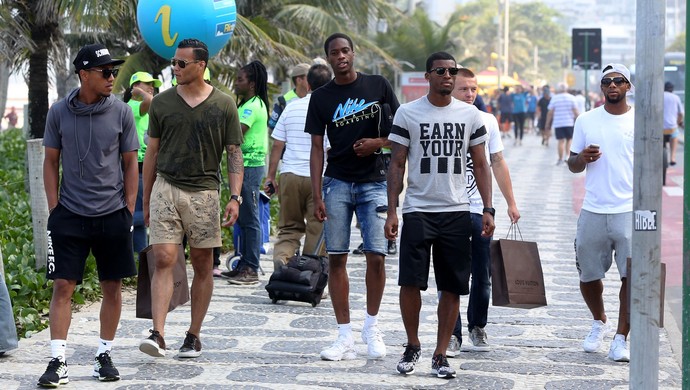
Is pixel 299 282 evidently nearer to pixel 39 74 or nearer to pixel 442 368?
pixel 442 368

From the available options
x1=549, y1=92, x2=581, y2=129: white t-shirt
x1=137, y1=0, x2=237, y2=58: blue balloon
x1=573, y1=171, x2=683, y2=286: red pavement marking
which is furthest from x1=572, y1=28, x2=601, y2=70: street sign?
x1=137, y1=0, x2=237, y2=58: blue balloon

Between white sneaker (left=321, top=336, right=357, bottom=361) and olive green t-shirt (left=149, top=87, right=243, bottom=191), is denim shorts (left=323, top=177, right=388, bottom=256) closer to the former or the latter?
white sneaker (left=321, top=336, right=357, bottom=361)

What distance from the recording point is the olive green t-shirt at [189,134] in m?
6.95

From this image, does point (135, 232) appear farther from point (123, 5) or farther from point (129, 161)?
point (123, 5)

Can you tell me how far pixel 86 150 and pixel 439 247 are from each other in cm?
203

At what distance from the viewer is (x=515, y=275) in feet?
23.1

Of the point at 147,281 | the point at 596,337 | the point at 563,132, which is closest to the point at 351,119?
the point at 147,281

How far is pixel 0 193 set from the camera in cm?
1249

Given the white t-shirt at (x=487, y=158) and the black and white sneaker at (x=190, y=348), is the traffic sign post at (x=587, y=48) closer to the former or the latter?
the white t-shirt at (x=487, y=158)

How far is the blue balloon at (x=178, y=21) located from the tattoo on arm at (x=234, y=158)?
2270 millimetres

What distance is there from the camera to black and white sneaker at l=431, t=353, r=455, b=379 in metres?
6.69

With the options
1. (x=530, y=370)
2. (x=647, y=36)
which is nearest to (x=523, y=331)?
(x=530, y=370)

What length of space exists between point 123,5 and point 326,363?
7.84 meters

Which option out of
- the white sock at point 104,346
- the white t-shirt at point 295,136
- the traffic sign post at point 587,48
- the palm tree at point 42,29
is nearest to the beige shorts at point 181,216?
the white sock at point 104,346
